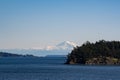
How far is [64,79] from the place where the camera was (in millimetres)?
114500

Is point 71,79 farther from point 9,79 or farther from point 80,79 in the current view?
point 9,79

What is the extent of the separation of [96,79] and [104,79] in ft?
6.34

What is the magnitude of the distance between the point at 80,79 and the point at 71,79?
251 centimetres

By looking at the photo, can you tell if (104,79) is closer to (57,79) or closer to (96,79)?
(96,79)

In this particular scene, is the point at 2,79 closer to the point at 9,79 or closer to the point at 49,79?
the point at 9,79

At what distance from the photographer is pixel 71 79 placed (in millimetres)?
114125

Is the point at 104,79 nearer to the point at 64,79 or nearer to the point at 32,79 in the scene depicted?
the point at 64,79

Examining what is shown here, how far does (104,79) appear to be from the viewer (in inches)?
4528

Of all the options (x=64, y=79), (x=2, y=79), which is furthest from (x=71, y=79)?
(x=2, y=79)

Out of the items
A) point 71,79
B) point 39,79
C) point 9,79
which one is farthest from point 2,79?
point 71,79

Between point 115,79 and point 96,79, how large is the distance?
448cm

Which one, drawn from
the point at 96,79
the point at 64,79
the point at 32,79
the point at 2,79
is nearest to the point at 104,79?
the point at 96,79

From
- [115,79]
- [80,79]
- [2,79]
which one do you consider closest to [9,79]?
[2,79]

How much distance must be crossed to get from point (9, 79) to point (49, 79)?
31.3 ft
